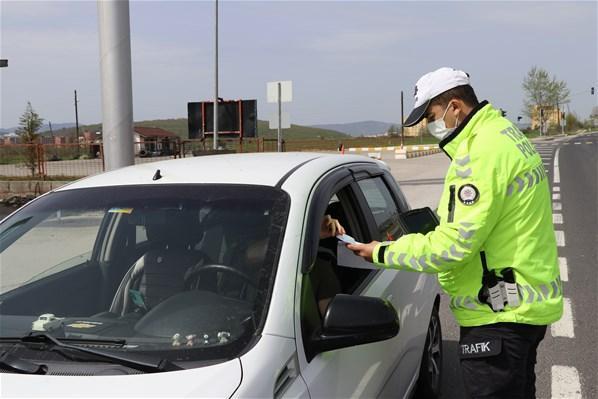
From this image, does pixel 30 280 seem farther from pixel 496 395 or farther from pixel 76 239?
pixel 496 395

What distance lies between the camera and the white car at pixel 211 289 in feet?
5.48

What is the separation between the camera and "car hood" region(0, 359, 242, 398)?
59.7 inches

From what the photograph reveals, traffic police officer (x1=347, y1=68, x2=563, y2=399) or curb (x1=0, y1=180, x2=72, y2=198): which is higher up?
traffic police officer (x1=347, y1=68, x2=563, y2=399)

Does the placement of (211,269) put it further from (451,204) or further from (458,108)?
(458,108)

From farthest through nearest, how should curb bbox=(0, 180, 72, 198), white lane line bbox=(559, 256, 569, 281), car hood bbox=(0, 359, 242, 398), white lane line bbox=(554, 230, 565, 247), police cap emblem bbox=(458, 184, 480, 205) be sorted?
curb bbox=(0, 180, 72, 198) → white lane line bbox=(554, 230, 565, 247) → white lane line bbox=(559, 256, 569, 281) → police cap emblem bbox=(458, 184, 480, 205) → car hood bbox=(0, 359, 242, 398)

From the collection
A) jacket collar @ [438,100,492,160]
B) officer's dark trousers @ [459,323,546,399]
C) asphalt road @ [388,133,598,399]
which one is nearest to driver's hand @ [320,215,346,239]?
jacket collar @ [438,100,492,160]

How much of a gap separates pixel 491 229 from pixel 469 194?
0.51 feet

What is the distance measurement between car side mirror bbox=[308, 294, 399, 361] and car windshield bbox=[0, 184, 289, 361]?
8.8 inches

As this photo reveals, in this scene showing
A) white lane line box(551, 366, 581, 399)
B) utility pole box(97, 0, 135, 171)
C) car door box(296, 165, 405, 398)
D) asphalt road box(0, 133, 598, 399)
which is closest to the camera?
car door box(296, 165, 405, 398)

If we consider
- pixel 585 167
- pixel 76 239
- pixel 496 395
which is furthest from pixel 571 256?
pixel 585 167

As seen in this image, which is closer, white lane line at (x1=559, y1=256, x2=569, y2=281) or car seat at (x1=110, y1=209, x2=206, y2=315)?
car seat at (x1=110, y1=209, x2=206, y2=315)

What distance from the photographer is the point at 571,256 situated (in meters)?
7.25

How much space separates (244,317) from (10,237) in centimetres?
130

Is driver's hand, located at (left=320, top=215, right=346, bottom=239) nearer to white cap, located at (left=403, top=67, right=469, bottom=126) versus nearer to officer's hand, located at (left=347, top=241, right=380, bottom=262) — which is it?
officer's hand, located at (left=347, top=241, right=380, bottom=262)
